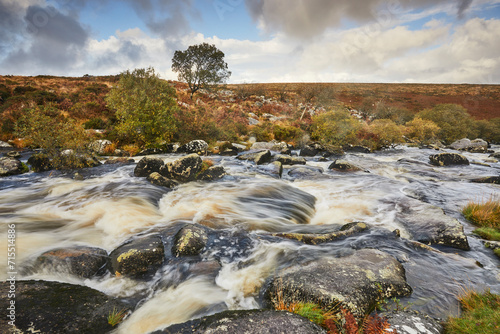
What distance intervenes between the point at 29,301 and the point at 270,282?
375 cm

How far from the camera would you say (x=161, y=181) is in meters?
10.6

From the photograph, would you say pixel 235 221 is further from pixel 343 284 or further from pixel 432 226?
pixel 432 226

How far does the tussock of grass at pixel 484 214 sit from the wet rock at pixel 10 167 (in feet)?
64.9

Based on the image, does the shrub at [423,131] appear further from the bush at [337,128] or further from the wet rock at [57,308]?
the wet rock at [57,308]

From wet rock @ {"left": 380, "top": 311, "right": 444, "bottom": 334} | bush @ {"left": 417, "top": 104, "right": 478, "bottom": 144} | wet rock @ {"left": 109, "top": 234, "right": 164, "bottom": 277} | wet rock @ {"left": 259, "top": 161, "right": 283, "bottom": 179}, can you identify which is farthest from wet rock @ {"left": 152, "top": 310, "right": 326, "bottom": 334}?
bush @ {"left": 417, "top": 104, "right": 478, "bottom": 144}

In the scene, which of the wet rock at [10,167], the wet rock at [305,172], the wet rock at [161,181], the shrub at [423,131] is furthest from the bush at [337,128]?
the wet rock at [10,167]

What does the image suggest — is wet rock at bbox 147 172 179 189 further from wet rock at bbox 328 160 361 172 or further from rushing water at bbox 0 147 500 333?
wet rock at bbox 328 160 361 172

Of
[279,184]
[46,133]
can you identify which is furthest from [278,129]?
[46,133]

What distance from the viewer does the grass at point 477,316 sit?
2.85m

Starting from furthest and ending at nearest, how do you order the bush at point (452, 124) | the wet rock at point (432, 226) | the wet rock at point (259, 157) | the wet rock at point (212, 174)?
the bush at point (452, 124) → the wet rock at point (259, 157) → the wet rock at point (212, 174) → the wet rock at point (432, 226)

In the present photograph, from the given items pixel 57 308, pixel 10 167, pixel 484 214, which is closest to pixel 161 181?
pixel 57 308

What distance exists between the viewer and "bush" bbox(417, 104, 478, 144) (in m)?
30.8

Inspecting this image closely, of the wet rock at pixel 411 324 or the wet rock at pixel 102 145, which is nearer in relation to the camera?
the wet rock at pixel 411 324

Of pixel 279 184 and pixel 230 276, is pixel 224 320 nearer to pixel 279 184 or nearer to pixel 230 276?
pixel 230 276
